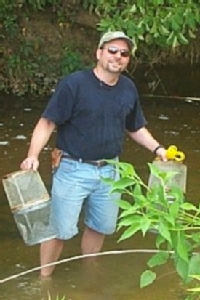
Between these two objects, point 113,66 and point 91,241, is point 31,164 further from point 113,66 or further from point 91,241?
point 91,241

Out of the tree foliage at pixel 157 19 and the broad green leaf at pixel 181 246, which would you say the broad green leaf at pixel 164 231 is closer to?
the broad green leaf at pixel 181 246

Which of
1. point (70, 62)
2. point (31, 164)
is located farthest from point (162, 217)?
point (70, 62)

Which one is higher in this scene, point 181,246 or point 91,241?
point 181,246

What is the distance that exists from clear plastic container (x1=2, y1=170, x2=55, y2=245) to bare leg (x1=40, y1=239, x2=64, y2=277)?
0.15m

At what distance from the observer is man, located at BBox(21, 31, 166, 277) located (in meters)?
4.98

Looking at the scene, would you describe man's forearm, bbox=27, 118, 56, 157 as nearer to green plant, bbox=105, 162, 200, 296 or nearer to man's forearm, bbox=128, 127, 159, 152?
man's forearm, bbox=128, 127, 159, 152

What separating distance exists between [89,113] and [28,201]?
0.62 metres

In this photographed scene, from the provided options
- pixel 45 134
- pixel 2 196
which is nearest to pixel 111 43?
pixel 45 134

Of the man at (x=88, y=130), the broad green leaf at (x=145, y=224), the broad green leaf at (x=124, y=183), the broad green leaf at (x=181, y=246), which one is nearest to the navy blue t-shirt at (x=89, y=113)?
the man at (x=88, y=130)

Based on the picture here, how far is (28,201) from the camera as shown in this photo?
4.96 meters

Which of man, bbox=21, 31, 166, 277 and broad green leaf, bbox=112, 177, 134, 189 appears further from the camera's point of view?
man, bbox=21, 31, 166, 277

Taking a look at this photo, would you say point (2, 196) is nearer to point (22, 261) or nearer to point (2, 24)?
point (22, 261)

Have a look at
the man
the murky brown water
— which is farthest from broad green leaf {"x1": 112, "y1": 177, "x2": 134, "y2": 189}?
the murky brown water

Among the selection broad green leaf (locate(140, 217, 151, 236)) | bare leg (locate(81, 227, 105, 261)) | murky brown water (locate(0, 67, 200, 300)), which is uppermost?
broad green leaf (locate(140, 217, 151, 236))
